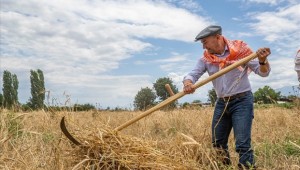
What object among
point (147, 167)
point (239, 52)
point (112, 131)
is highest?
point (239, 52)

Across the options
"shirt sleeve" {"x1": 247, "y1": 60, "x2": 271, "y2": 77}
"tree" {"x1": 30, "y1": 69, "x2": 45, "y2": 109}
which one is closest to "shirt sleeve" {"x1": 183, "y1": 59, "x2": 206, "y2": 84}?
"shirt sleeve" {"x1": 247, "y1": 60, "x2": 271, "y2": 77}

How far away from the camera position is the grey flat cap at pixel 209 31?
14.3ft

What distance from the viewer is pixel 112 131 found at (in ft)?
12.9

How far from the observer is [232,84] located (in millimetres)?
4445

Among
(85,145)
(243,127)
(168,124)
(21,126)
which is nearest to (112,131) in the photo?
(85,145)

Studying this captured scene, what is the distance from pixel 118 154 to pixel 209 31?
1.56 m

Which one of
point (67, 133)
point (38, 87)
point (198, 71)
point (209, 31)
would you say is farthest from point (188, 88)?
point (38, 87)

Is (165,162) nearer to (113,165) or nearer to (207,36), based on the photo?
(113,165)

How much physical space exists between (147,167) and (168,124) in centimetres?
586

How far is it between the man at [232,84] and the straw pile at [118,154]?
2.33 feet

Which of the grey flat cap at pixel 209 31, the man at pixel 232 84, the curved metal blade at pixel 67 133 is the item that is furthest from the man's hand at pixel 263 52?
the curved metal blade at pixel 67 133

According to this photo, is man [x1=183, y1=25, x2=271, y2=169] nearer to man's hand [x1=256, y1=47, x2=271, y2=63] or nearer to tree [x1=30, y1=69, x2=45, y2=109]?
man's hand [x1=256, y1=47, x2=271, y2=63]

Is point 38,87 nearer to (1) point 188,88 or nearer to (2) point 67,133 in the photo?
(2) point 67,133

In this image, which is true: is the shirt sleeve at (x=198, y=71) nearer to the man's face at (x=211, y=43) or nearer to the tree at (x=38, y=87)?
the man's face at (x=211, y=43)
